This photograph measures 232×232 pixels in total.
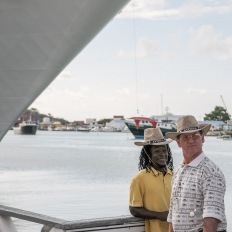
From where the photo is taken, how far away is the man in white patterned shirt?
10.6 ft

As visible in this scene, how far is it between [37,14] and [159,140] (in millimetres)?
5556

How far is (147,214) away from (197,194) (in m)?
0.82

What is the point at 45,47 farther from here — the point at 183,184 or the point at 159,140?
the point at 183,184

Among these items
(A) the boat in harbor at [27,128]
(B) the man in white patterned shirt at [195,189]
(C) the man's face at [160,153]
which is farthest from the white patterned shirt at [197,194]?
(A) the boat in harbor at [27,128]

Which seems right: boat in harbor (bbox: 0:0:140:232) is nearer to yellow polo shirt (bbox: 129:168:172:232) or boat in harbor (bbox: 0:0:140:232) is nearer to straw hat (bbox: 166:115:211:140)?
yellow polo shirt (bbox: 129:168:172:232)

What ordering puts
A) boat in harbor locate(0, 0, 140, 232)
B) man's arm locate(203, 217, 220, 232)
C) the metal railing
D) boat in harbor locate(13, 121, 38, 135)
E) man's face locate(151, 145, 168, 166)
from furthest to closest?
boat in harbor locate(13, 121, 38, 135), boat in harbor locate(0, 0, 140, 232), man's face locate(151, 145, 168, 166), the metal railing, man's arm locate(203, 217, 220, 232)

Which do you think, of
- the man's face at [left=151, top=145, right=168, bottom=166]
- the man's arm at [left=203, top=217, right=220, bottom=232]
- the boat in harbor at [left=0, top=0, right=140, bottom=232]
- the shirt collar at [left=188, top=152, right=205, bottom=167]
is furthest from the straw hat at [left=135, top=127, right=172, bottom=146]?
the boat in harbor at [left=0, top=0, right=140, bottom=232]

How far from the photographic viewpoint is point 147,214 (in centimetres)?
408

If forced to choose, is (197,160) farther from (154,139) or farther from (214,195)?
(154,139)

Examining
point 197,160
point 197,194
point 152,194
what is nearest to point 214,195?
point 197,194

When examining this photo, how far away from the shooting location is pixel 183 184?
3.40 metres

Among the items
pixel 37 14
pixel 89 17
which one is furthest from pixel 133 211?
pixel 89 17

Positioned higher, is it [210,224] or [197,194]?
[197,194]

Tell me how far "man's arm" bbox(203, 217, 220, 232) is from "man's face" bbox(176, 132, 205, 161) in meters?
0.37
